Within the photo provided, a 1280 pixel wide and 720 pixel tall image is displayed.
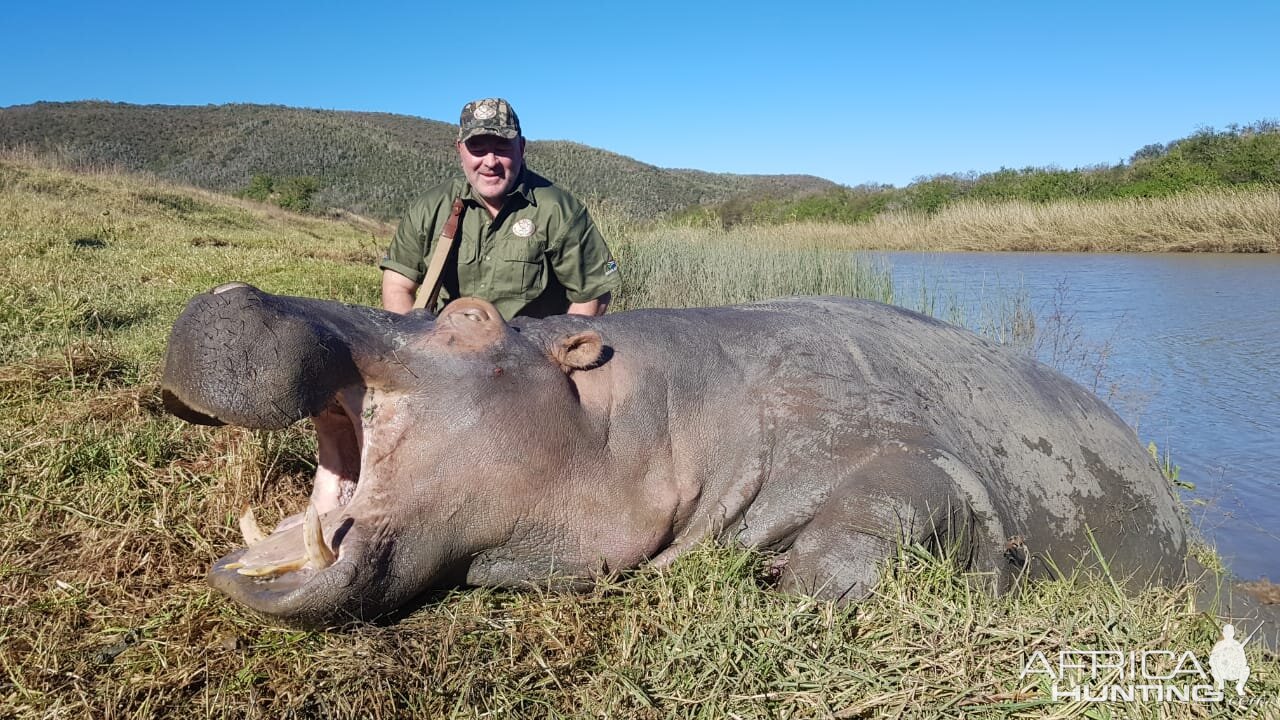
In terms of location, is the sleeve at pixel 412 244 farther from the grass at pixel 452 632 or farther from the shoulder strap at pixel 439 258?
the grass at pixel 452 632

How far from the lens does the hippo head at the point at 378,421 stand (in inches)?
74.0

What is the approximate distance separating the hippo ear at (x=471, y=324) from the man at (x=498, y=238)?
2626mm

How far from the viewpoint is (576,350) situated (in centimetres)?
246

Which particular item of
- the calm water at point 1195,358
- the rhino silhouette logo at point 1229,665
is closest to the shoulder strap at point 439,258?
the rhino silhouette logo at point 1229,665

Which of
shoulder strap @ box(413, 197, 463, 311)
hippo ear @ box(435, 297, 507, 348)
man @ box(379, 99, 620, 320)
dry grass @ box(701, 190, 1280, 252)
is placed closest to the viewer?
hippo ear @ box(435, 297, 507, 348)

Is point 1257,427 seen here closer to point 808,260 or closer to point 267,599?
point 808,260

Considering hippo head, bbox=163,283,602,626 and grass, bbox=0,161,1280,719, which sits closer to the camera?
hippo head, bbox=163,283,602,626

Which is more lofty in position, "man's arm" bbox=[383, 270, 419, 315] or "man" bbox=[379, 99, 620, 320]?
"man" bbox=[379, 99, 620, 320]

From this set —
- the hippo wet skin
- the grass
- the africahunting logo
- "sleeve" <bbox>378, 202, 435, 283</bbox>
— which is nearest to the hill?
"sleeve" <bbox>378, 202, 435, 283</bbox>

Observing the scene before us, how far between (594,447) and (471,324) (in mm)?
463

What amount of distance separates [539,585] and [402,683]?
486mm

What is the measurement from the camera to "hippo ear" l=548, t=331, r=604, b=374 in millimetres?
2443

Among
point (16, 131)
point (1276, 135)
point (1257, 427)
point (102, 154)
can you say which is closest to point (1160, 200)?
A: point (1276, 135)

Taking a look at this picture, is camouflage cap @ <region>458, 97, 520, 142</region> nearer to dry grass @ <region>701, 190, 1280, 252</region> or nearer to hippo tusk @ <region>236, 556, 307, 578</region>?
hippo tusk @ <region>236, 556, 307, 578</region>
